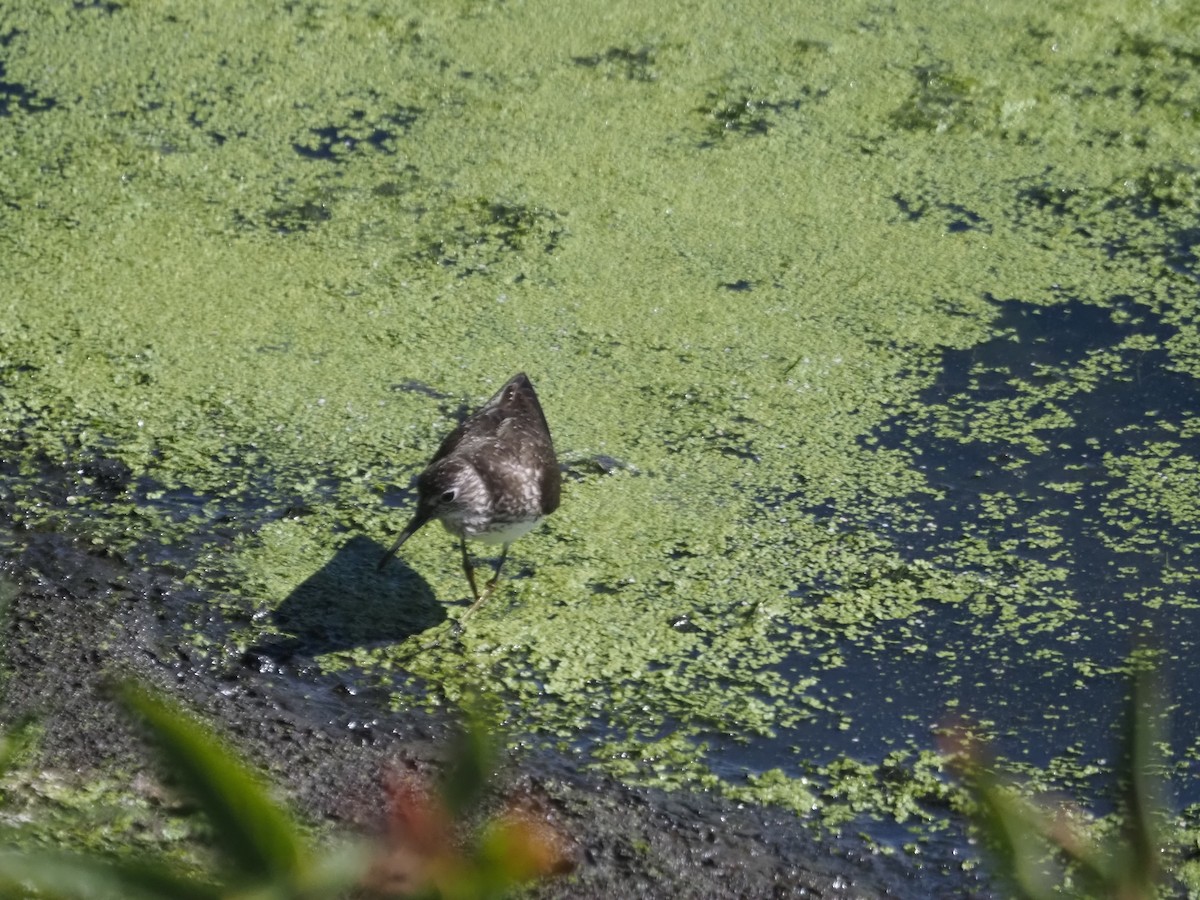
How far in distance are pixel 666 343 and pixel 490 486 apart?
4.64 feet

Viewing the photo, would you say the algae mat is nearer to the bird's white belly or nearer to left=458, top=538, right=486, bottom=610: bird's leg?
left=458, top=538, right=486, bottom=610: bird's leg

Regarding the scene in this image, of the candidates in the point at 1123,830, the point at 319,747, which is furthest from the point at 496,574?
the point at 1123,830

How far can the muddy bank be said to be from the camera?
3.08 meters

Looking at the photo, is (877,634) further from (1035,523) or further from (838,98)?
(838,98)

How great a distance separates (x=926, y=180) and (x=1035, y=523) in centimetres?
200

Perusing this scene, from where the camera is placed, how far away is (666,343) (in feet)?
16.6

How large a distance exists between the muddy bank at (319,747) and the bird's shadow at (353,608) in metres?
0.08

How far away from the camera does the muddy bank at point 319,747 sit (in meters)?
3.08

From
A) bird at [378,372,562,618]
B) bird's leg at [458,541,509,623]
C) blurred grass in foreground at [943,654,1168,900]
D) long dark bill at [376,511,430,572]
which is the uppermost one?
blurred grass in foreground at [943,654,1168,900]

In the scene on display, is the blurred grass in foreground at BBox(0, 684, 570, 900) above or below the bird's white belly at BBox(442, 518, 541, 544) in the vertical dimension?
above

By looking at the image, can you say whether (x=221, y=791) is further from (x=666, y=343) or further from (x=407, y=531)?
(x=666, y=343)

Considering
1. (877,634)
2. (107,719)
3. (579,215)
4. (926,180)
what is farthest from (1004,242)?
(107,719)

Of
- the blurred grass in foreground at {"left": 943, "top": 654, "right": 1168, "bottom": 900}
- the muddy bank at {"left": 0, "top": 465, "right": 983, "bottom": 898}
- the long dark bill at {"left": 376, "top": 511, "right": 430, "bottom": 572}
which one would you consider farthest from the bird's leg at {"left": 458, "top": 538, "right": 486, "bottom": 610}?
the blurred grass in foreground at {"left": 943, "top": 654, "right": 1168, "bottom": 900}

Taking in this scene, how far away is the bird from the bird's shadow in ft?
0.29
